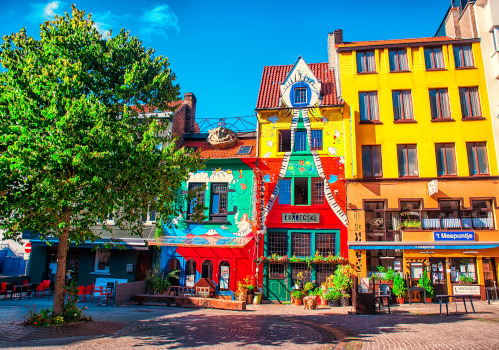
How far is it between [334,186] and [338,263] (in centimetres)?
442

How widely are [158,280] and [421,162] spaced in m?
16.5

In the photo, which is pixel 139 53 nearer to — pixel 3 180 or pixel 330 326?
pixel 3 180

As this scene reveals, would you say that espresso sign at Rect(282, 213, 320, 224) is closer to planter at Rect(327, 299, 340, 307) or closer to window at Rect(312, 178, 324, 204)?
window at Rect(312, 178, 324, 204)

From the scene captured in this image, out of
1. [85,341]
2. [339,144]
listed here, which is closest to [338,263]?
[339,144]

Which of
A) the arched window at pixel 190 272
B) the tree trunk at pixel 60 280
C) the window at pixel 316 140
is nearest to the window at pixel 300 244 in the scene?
the window at pixel 316 140

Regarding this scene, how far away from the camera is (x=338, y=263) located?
21.2m

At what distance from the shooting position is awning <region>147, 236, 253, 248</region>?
21733mm

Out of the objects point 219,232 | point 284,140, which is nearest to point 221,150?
point 284,140

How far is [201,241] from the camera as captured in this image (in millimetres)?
22609

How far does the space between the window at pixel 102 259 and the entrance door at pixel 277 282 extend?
33.4 feet


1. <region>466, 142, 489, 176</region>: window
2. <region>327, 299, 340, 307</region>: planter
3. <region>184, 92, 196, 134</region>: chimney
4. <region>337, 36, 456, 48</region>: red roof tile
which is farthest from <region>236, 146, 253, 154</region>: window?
<region>466, 142, 489, 176</region>: window

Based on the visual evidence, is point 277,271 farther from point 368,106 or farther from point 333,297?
point 368,106

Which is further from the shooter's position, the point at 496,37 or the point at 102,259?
the point at 102,259

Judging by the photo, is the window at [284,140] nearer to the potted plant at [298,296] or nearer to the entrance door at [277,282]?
the entrance door at [277,282]
